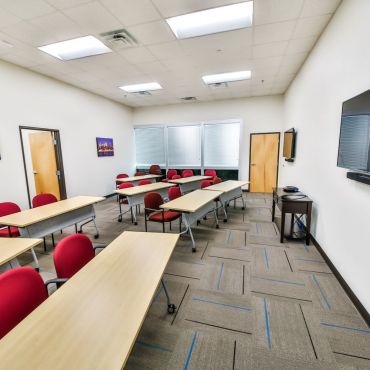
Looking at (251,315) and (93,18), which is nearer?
(251,315)

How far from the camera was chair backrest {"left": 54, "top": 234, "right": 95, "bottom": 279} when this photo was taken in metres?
1.53

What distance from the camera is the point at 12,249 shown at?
1767 mm

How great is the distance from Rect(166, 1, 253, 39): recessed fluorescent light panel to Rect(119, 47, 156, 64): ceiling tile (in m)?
0.78

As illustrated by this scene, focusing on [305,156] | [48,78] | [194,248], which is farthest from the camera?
[48,78]

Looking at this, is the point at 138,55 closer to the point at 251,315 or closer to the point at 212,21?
the point at 212,21

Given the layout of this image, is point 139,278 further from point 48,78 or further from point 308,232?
point 48,78

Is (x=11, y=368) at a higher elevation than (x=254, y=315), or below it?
higher

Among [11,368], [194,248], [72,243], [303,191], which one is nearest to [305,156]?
[303,191]

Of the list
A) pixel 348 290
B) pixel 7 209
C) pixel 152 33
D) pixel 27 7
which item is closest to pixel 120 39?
pixel 152 33

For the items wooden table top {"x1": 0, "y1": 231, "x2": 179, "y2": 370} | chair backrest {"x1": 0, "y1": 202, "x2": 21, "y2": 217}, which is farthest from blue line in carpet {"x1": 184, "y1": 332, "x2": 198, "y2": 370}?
chair backrest {"x1": 0, "y1": 202, "x2": 21, "y2": 217}

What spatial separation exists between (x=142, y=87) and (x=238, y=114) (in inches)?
130

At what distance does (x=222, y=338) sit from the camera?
168 cm

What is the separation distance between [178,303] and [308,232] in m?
2.30

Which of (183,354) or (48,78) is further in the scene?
(48,78)
